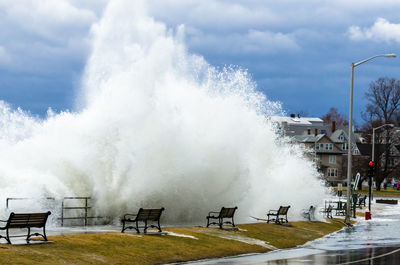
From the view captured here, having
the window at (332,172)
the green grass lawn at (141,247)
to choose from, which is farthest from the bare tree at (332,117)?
the green grass lawn at (141,247)

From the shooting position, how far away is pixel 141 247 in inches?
783

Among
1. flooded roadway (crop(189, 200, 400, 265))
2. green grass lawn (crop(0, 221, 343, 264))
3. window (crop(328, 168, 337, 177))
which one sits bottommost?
flooded roadway (crop(189, 200, 400, 265))

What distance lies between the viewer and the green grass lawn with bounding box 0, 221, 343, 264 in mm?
Result: 16777

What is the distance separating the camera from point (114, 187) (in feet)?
95.3

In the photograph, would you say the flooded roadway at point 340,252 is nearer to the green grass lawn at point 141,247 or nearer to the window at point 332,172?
the green grass lawn at point 141,247

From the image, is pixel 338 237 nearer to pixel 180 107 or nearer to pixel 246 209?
pixel 246 209

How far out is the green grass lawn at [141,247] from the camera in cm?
1678

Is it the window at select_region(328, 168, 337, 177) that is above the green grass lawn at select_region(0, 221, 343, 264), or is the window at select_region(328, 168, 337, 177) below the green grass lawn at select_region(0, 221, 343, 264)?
above

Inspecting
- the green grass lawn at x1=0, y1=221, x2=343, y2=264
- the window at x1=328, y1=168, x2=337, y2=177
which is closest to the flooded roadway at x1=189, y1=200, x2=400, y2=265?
the green grass lawn at x1=0, y1=221, x2=343, y2=264

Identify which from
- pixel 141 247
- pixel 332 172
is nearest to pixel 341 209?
pixel 141 247

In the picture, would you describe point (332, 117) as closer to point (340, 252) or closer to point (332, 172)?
point (332, 172)

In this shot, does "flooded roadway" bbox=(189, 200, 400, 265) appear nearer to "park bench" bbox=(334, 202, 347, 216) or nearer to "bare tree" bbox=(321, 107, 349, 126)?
"park bench" bbox=(334, 202, 347, 216)

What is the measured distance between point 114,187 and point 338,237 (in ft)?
32.1

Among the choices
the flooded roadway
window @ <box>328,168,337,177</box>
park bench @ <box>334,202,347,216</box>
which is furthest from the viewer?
window @ <box>328,168,337,177</box>
